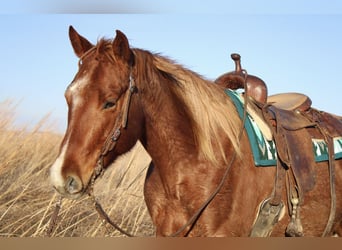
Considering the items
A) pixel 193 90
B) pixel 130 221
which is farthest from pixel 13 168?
pixel 193 90

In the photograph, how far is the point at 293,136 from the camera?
340 centimetres

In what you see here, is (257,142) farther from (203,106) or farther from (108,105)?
(108,105)

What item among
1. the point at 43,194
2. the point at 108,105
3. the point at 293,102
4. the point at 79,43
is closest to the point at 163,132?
the point at 108,105

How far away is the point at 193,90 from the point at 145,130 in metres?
0.46

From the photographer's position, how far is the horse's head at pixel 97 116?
2482mm

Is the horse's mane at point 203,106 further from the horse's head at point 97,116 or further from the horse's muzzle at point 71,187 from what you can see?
the horse's muzzle at point 71,187

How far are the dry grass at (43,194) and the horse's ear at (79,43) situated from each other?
224 cm

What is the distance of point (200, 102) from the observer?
2.99 m

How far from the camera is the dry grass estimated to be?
4797 millimetres

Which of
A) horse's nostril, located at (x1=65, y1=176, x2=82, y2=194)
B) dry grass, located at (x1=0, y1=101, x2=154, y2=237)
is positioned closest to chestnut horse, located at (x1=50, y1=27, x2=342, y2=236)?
horse's nostril, located at (x1=65, y1=176, x2=82, y2=194)

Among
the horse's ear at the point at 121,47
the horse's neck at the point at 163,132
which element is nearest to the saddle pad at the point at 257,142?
the horse's neck at the point at 163,132

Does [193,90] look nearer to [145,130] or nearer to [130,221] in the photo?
[145,130]

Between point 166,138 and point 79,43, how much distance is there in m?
0.91

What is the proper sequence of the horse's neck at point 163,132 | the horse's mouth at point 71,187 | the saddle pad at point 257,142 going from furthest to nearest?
the saddle pad at point 257,142 < the horse's neck at point 163,132 < the horse's mouth at point 71,187
